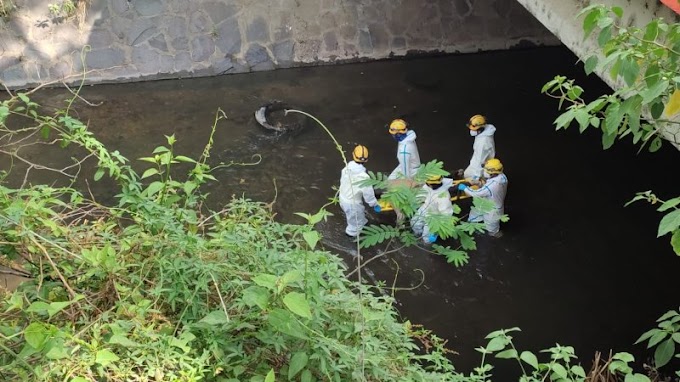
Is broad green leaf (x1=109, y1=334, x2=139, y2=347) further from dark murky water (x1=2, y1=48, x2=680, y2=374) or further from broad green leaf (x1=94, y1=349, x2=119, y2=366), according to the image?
dark murky water (x1=2, y1=48, x2=680, y2=374)

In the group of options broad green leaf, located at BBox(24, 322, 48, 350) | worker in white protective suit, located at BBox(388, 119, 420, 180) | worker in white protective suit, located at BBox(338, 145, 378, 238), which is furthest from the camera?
worker in white protective suit, located at BBox(388, 119, 420, 180)

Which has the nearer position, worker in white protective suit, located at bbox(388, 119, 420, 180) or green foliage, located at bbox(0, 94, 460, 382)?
green foliage, located at bbox(0, 94, 460, 382)

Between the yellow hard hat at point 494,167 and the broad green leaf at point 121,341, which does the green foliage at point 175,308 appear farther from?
the yellow hard hat at point 494,167

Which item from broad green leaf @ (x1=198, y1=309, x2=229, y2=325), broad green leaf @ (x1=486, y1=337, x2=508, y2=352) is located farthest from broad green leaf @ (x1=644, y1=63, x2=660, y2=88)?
broad green leaf @ (x1=198, y1=309, x2=229, y2=325)

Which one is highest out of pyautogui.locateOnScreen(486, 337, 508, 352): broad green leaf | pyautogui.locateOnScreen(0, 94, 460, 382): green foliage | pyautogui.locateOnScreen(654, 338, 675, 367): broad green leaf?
pyautogui.locateOnScreen(0, 94, 460, 382): green foliage

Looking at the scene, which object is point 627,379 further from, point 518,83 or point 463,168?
point 518,83

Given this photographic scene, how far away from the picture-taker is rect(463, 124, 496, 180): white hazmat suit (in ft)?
22.9

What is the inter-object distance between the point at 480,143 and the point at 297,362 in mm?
5131

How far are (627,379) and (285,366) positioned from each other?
1.55 m

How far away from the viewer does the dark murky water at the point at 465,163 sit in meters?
5.90

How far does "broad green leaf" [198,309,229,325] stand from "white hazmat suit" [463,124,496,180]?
5033mm

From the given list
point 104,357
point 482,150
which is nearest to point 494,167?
point 482,150

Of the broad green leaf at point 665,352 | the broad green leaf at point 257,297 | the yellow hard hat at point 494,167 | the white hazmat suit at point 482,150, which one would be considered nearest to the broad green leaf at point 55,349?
the broad green leaf at point 257,297

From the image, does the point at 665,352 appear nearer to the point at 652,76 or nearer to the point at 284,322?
the point at 652,76
